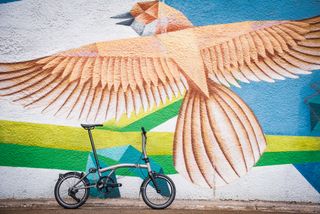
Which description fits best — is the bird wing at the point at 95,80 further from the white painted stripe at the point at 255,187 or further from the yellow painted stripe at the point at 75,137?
the white painted stripe at the point at 255,187

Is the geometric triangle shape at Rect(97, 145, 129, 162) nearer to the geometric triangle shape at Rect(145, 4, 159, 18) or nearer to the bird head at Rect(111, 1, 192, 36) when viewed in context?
the bird head at Rect(111, 1, 192, 36)

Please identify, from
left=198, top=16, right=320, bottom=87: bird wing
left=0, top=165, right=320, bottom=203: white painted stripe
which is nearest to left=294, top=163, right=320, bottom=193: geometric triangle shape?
left=0, top=165, right=320, bottom=203: white painted stripe

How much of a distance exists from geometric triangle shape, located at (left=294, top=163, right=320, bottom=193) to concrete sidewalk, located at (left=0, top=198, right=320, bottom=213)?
391 mm

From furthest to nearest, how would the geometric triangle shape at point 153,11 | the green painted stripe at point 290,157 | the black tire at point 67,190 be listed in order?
the geometric triangle shape at point 153,11
the green painted stripe at point 290,157
the black tire at point 67,190

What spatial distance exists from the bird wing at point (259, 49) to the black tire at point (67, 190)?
2.83m

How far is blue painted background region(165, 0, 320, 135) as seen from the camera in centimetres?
604

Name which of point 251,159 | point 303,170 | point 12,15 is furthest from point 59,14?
point 303,170

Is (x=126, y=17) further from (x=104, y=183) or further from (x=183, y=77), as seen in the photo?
(x=104, y=183)

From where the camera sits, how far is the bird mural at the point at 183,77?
239 inches

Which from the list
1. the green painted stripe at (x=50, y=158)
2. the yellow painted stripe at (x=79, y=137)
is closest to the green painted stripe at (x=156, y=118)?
the yellow painted stripe at (x=79, y=137)

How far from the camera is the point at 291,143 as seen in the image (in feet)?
19.8

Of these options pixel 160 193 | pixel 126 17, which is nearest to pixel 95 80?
pixel 126 17

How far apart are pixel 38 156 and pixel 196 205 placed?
2.85 metres

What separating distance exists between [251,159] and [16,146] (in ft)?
13.4
